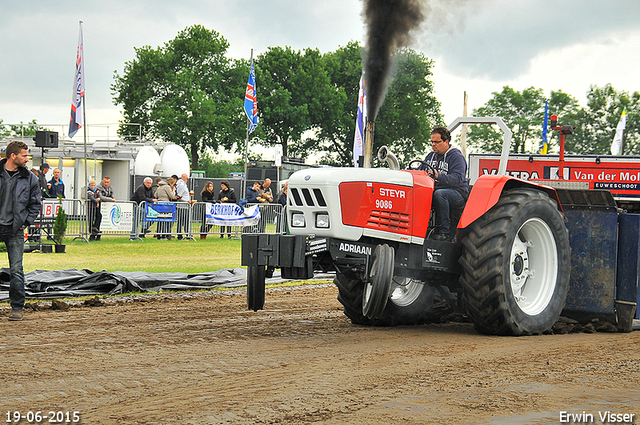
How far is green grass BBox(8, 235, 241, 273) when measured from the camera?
13266 mm

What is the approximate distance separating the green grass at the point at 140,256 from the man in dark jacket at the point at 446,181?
21.8ft

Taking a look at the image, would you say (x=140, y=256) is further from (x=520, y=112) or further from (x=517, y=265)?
(x=520, y=112)

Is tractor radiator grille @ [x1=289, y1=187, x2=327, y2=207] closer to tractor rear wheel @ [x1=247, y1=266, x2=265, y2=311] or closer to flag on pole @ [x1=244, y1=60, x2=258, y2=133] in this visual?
tractor rear wheel @ [x1=247, y1=266, x2=265, y2=311]

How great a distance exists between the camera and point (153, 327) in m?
7.30

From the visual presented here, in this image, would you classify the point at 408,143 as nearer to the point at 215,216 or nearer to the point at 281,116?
the point at 281,116

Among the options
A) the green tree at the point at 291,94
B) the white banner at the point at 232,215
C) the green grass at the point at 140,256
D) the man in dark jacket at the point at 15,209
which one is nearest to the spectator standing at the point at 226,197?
the white banner at the point at 232,215

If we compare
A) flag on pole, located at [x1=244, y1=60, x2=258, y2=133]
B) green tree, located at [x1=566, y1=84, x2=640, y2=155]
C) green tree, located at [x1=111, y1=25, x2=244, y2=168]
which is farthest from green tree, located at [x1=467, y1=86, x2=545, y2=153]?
flag on pole, located at [x1=244, y1=60, x2=258, y2=133]

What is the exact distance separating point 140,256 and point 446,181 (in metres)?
9.85

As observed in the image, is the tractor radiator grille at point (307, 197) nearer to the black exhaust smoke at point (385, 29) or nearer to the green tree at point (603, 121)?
the black exhaust smoke at point (385, 29)

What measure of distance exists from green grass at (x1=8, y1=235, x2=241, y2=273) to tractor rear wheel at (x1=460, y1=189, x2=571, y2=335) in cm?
698

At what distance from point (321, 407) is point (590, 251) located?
4360 millimetres

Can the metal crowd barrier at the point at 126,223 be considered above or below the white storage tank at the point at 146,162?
below

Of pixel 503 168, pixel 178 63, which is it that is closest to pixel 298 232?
pixel 503 168

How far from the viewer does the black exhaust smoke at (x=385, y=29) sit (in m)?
10.5
